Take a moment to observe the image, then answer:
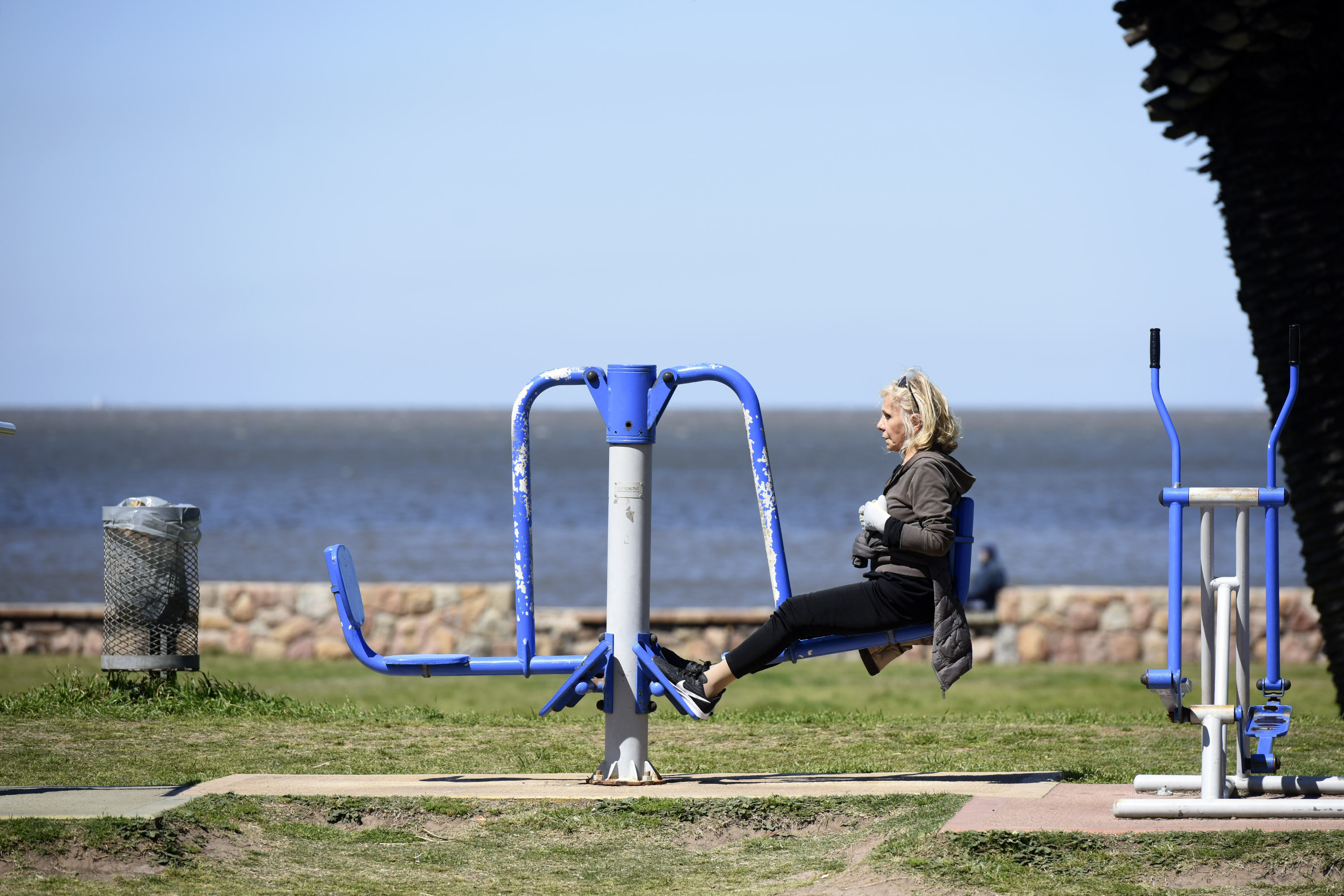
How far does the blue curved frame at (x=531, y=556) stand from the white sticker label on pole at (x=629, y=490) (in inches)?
6.6

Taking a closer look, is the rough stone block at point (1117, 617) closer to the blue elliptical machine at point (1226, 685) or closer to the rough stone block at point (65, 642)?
the blue elliptical machine at point (1226, 685)

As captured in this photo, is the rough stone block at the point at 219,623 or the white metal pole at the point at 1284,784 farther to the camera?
the rough stone block at the point at 219,623

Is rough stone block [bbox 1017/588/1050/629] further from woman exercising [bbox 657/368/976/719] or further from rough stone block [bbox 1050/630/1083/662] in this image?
woman exercising [bbox 657/368/976/719]

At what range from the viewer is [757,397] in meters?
5.44

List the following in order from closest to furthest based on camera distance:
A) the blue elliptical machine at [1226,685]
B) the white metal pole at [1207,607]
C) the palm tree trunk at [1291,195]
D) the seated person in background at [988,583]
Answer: the blue elliptical machine at [1226,685]
the white metal pole at [1207,607]
the palm tree trunk at [1291,195]
the seated person in background at [988,583]

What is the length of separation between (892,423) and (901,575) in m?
0.57

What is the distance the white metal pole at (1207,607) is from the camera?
4.89 m

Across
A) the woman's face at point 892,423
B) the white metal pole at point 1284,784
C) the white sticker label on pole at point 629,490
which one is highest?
the woman's face at point 892,423

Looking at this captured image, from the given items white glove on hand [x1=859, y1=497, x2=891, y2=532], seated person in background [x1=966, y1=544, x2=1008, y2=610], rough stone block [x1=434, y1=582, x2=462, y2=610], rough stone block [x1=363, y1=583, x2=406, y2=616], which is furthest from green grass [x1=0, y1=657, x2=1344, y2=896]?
seated person in background [x1=966, y1=544, x2=1008, y2=610]

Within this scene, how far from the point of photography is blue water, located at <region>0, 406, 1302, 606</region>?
89.2 feet

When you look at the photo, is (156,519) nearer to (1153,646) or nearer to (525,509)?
(525,509)

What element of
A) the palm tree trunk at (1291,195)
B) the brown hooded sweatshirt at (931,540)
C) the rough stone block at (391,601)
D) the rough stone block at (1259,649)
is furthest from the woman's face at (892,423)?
the rough stone block at (391,601)

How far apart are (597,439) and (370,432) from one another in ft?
101

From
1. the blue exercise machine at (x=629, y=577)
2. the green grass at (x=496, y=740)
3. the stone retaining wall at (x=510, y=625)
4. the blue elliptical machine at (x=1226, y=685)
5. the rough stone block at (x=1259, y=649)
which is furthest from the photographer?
the stone retaining wall at (x=510, y=625)
